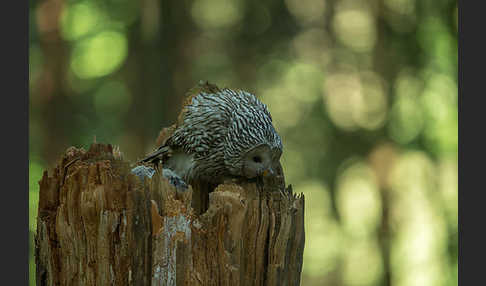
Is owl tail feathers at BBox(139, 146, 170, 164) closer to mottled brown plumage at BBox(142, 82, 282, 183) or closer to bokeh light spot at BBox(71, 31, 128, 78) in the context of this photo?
mottled brown plumage at BBox(142, 82, 282, 183)

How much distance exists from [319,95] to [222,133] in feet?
7.97

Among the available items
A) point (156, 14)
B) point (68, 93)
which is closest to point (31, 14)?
point (68, 93)

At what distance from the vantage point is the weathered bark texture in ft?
5.04

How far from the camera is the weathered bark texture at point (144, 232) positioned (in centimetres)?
154

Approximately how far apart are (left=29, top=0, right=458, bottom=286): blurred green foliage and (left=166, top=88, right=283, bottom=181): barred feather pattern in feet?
6.79

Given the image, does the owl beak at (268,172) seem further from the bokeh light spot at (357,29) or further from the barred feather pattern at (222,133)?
the bokeh light spot at (357,29)

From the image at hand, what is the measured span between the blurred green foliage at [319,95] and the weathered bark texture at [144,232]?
2397 millimetres

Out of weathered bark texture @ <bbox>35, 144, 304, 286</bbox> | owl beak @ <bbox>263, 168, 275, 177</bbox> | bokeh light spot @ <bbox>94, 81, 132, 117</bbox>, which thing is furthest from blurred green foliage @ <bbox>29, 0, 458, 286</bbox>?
weathered bark texture @ <bbox>35, 144, 304, 286</bbox>

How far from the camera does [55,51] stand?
12.7ft

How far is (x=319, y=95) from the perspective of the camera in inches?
163

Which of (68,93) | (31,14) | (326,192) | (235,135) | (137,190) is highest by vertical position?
(31,14)

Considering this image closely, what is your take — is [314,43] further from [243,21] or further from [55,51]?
[55,51]

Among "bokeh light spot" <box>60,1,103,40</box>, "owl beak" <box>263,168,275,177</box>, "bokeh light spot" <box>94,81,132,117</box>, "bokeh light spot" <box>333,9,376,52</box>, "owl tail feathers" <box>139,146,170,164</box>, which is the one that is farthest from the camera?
"bokeh light spot" <box>333,9,376,52</box>

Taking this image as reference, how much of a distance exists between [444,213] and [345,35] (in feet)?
5.60
